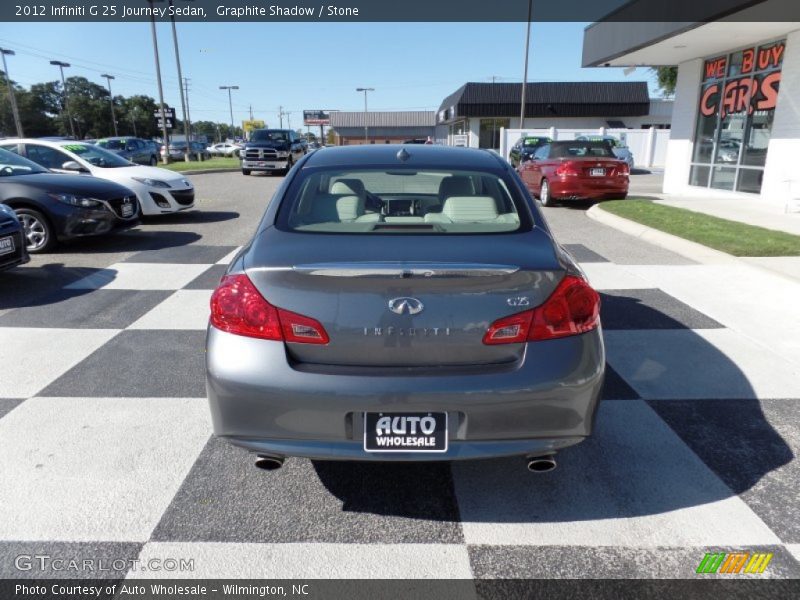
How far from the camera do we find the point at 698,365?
167 inches

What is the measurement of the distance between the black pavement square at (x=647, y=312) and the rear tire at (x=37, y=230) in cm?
714

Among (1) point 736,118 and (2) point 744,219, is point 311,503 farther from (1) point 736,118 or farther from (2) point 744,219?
(1) point 736,118

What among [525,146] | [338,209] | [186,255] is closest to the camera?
[338,209]

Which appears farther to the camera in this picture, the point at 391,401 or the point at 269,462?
the point at 269,462

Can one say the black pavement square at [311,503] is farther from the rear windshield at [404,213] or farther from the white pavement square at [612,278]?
the white pavement square at [612,278]

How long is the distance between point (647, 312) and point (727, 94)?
40.0 ft

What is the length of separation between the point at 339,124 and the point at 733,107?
253 ft

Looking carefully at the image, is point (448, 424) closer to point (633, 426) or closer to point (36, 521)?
point (633, 426)

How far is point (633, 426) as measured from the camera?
3.35m

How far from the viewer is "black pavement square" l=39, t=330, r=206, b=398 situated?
378 centimetres

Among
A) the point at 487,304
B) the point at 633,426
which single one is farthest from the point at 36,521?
the point at 633,426

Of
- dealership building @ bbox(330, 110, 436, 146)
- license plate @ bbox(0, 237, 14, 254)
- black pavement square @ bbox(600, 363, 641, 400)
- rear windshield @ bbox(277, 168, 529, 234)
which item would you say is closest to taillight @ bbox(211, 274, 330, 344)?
rear windshield @ bbox(277, 168, 529, 234)

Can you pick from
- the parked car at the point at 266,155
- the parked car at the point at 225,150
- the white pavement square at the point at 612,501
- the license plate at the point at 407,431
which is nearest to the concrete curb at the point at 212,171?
the parked car at the point at 266,155

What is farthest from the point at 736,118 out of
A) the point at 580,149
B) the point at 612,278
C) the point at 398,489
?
the point at 398,489
